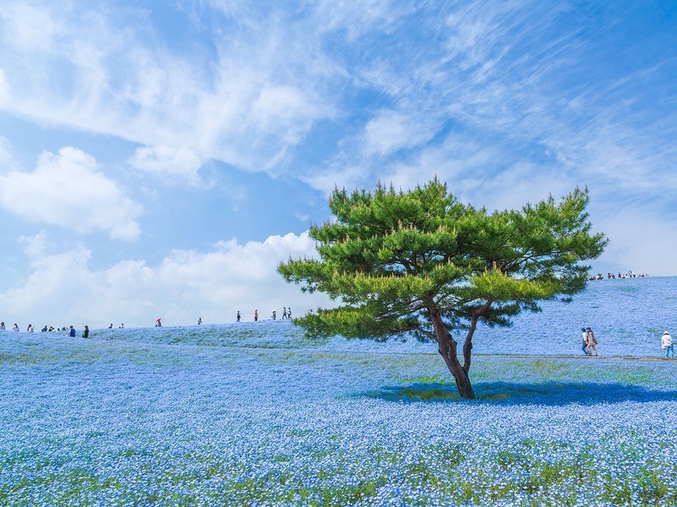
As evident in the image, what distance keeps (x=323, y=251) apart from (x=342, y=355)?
679 inches

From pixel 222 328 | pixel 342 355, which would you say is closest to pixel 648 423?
pixel 342 355

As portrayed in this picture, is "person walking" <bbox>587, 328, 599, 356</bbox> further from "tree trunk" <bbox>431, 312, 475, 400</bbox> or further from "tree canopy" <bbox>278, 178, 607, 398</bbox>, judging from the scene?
"tree trunk" <bbox>431, 312, 475, 400</bbox>

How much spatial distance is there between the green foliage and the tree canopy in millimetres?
42

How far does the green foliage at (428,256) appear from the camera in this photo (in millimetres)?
16125

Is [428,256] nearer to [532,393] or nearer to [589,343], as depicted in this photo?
[532,393]

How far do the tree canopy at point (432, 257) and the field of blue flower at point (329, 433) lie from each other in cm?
340

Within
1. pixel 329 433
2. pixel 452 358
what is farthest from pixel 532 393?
pixel 329 433

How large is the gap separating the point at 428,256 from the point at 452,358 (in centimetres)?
443

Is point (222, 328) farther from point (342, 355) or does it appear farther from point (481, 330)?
point (481, 330)

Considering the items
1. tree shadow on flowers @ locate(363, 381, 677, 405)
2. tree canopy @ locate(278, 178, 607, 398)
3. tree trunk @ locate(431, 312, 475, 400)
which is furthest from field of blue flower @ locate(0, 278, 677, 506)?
tree canopy @ locate(278, 178, 607, 398)

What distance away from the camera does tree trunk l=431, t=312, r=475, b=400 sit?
735 inches

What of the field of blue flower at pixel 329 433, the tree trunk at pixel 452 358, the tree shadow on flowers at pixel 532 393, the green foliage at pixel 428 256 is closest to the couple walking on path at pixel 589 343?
the field of blue flower at pixel 329 433

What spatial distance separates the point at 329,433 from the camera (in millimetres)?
10773

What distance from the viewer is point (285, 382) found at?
22.4 m
